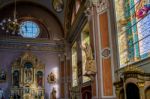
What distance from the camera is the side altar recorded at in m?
15.2

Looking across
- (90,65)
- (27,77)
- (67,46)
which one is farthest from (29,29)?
(90,65)

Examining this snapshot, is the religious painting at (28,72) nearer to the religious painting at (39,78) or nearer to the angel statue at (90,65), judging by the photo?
the religious painting at (39,78)

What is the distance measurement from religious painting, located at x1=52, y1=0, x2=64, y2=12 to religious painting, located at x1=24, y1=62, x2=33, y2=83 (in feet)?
14.1

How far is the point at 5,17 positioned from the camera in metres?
16.4

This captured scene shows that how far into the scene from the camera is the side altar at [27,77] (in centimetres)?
1516

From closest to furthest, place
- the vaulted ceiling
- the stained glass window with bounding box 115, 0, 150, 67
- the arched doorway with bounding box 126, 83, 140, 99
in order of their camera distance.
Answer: the arched doorway with bounding box 126, 83, 140, 99, the stained glass window with bounding box 115, 0, 150, 67, the vaulted ceiling

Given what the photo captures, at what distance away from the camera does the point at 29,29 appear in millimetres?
16875

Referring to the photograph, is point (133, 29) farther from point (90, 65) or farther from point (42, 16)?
point (42, 16)

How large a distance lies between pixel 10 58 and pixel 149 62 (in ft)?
36.7

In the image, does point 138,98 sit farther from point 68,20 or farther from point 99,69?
point 68,20

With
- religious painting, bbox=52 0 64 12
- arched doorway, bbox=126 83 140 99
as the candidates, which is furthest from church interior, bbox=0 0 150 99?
arched doorway, bbox=126 83 140 99

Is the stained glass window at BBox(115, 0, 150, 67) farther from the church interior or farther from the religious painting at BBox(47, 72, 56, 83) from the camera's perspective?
the religious painting at BBox(47, 72, 56, 83)

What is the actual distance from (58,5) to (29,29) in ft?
8.68

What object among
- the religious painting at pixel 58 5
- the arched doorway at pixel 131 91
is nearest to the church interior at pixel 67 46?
the religious painting at pixel 58 5
